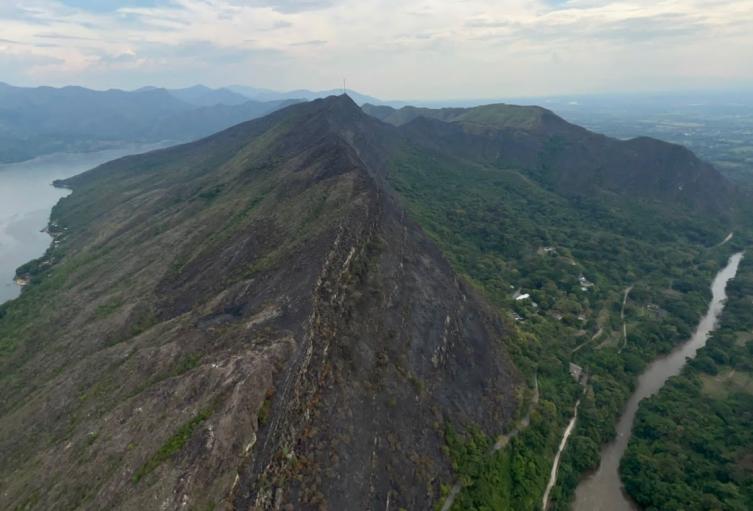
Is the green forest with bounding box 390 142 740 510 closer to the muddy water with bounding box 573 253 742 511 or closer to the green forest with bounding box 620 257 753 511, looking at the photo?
the muddy water with bounding box 573 253 742 511

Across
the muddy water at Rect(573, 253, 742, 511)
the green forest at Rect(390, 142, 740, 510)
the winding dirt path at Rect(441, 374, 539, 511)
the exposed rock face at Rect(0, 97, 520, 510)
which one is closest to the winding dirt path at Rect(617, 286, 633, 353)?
the green forest at Rect(390, 142, 740, 510)

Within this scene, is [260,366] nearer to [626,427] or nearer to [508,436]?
[508,436]

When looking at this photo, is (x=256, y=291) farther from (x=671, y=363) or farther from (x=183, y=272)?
(x=671, y=363)

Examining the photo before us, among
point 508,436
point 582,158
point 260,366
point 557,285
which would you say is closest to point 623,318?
point 557,285

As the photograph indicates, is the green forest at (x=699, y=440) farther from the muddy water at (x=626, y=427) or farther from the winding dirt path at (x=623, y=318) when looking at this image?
the winding dirt path at (x=623, y=318)

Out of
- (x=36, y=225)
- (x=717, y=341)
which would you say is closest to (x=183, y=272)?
(x=717, y=341)
